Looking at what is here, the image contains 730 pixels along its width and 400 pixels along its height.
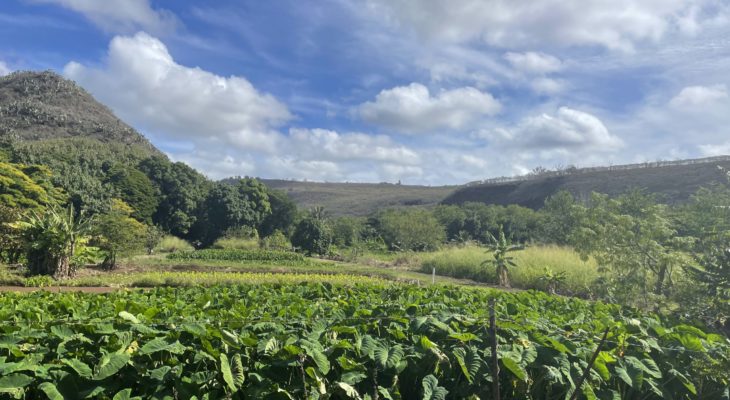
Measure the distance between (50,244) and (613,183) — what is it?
5720 centimetres

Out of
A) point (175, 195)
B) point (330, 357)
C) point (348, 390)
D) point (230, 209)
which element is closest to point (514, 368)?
point (348, 390)

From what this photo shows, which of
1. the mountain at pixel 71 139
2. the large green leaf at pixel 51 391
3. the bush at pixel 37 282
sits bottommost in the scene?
the bush at pixel 37 282

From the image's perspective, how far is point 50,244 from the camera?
1759 centimetres

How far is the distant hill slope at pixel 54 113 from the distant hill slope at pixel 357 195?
3611 cm

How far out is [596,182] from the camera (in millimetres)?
60938

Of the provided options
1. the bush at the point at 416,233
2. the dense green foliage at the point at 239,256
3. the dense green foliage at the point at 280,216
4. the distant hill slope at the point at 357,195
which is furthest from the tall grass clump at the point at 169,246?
the distant hill slope at the point at 357,195

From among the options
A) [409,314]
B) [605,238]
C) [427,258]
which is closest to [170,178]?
[427,258]

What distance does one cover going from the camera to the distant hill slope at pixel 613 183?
48156 millimetres

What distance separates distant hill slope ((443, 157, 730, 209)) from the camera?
4816 cm

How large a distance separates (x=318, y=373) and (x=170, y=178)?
46.5 meters

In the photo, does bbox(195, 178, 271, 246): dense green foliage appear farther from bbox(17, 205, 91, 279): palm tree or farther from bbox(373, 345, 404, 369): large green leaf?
bbox(373, 345, 404, 369): large green leaf

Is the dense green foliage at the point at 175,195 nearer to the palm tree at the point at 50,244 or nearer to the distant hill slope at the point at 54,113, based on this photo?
the palm tree at the point at 50,244

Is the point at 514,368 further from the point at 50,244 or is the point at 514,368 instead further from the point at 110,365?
the point at 50,244

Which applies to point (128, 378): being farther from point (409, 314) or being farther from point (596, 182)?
point (596, 182)
